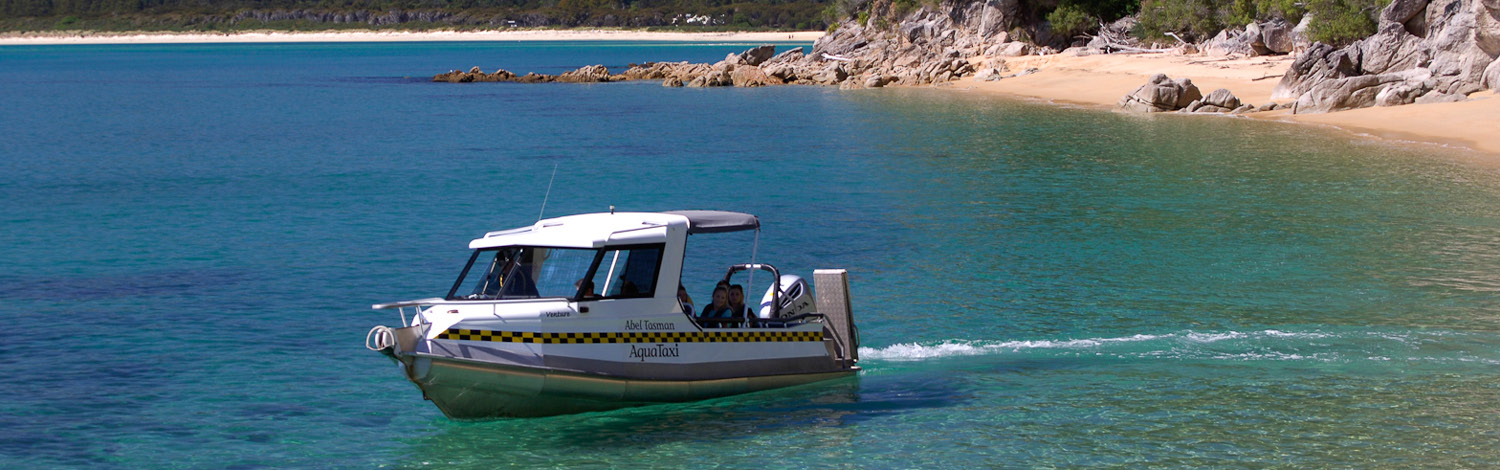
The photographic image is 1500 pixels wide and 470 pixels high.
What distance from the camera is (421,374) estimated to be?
1277 cm

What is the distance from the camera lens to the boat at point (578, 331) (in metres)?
12.8

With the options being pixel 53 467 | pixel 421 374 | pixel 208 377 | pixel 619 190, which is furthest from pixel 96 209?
pixel 421 374

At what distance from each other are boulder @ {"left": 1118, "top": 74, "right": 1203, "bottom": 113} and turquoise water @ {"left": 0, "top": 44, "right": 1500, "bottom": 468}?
13.6ft

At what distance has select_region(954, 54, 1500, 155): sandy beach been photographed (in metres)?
41.5

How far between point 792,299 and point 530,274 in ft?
10.7

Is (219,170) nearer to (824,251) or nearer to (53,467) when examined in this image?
(824,251)

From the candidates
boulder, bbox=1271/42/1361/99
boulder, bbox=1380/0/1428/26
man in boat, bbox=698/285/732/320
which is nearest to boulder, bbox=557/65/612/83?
boulder, bbox=1271/42/1361/99

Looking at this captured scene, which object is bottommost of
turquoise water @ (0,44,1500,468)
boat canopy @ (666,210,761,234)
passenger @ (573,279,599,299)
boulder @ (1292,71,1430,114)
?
turquoise water @ (0,44,1500,468)

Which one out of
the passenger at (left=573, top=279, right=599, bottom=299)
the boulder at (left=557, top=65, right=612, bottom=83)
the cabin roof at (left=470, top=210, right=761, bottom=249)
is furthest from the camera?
the boulder at (left=557, top=65, right=612, bottom=83)

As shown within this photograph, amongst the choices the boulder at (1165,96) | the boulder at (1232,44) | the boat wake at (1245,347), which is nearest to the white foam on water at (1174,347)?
the boat wake at (1245,347)

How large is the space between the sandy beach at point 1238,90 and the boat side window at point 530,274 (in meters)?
33.0

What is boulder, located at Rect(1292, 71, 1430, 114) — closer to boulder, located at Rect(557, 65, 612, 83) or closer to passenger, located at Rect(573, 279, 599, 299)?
passenger, located at Rect(573, 279, 599, 299)

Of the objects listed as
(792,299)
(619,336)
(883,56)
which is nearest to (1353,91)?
(792,299)

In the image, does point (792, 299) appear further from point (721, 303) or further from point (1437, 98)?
point (1437, 98)
